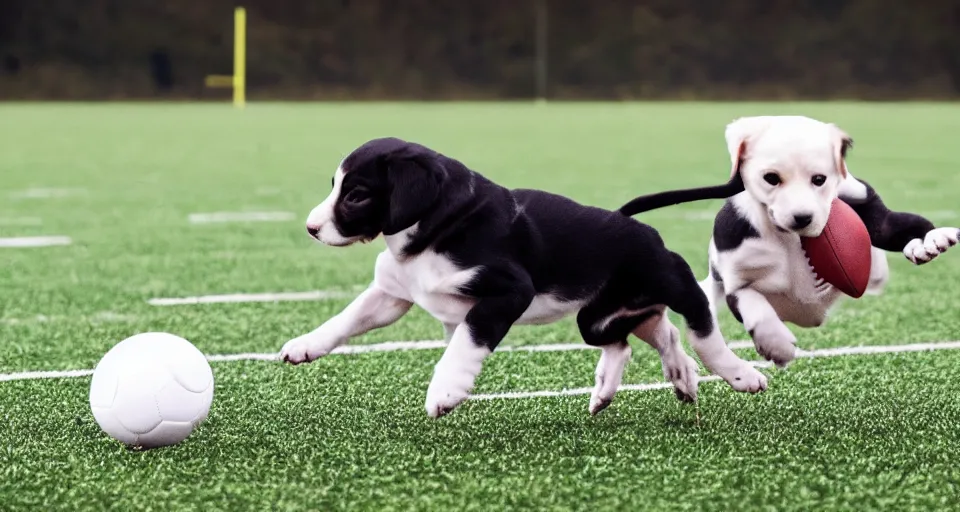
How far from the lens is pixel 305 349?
2.62 m

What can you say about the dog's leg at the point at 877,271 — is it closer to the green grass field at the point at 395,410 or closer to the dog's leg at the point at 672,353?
the green grass field at the point at 395,410

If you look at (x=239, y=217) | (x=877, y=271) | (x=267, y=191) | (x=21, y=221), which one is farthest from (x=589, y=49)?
(x=877, y=271)

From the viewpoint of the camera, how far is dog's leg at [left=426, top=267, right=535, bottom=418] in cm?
245

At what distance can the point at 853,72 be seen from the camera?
86.2ft

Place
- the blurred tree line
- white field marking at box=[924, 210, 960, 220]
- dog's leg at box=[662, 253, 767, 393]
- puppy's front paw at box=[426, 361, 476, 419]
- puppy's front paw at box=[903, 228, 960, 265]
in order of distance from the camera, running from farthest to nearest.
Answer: the blurred tree line
white field marking at box=[924, 210, 960, 220]
puppy's front paw at box=[903, 228, 960, 265]
dog's leg at box=[662, 253, 767, 393]
puppy's front paw at box=[426, 361, 476, 419]

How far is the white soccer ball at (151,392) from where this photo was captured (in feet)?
8.44

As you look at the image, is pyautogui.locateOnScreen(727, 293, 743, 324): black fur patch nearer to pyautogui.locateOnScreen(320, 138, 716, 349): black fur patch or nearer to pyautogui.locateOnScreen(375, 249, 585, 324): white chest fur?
pyautogui.locateOnScreen(320, 138, 716, 349): black fur patch

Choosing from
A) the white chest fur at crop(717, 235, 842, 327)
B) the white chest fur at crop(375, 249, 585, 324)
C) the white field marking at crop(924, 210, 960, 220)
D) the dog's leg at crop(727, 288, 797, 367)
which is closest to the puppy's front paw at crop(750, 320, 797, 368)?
the dog's leg at crop(727, 288, 797, 367)

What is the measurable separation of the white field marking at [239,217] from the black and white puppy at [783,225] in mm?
4825

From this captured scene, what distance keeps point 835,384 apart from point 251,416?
1535mm

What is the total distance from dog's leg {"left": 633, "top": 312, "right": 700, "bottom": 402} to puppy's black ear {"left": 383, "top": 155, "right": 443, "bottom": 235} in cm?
64

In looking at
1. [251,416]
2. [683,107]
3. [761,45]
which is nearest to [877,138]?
[683,107]

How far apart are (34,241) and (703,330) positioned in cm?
464

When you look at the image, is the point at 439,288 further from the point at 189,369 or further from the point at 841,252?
the point at 841,252
